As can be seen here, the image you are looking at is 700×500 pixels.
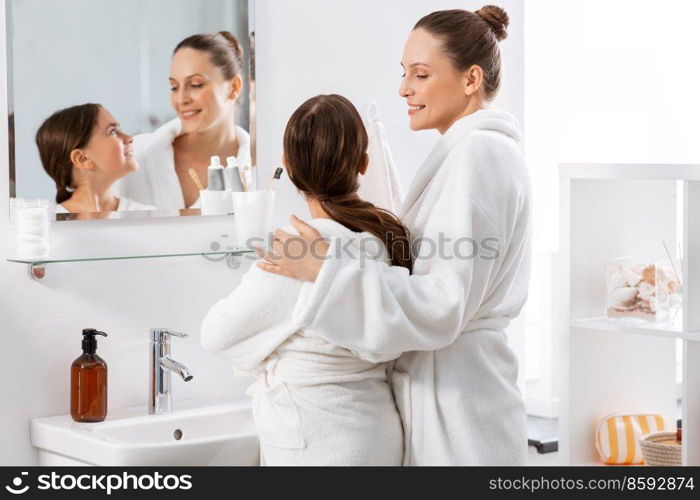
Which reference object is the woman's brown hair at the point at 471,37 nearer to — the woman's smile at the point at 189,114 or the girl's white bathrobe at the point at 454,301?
the girl's white bathrobe at the point at 454,301

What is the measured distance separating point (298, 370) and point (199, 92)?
775 millimetres

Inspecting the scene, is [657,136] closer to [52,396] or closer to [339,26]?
[339,26]

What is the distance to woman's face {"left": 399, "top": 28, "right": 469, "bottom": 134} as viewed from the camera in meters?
1.86

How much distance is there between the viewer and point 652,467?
2.04 m

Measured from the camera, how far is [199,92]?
2170 millimetres

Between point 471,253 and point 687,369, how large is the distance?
0.67 meters

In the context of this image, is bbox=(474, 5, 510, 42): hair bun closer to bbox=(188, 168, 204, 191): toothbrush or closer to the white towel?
the white towel

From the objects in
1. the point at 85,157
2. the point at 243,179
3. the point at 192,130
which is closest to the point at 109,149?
the point at 85,157

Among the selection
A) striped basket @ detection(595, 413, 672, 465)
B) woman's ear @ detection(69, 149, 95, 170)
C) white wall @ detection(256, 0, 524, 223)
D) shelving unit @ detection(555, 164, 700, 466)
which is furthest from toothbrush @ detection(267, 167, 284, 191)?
striped basket @ detection(595, 413, 672, 465)

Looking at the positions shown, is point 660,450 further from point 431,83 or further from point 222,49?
point 222,49

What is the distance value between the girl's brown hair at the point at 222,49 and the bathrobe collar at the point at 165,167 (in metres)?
0.16

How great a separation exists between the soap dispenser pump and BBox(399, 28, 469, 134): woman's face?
0.77 m

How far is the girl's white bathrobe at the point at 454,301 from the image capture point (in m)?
1.60
